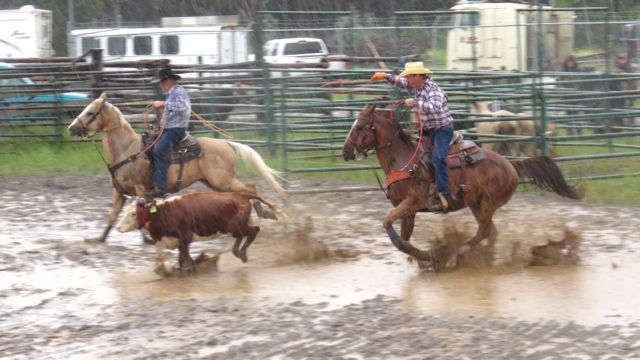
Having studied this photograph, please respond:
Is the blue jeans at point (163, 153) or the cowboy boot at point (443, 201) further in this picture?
the blue jeans at point (163, 153)

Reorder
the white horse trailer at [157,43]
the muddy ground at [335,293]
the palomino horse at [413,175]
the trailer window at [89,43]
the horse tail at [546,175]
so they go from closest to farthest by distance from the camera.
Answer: the muddy ground at [335,293] < the palomino horse at [413,175] < the horse tail at [546,175] < the white horse trailer at [157,43] < the trailer window at [89,43]

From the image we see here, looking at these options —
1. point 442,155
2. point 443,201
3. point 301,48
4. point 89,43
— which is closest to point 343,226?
point 443,201

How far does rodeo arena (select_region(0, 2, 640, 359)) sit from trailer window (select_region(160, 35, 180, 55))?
34.0 ft

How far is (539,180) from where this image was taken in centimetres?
1014

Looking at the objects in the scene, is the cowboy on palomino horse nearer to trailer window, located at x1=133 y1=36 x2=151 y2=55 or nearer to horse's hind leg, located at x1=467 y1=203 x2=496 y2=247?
horse's hind leg, located at x1=467 y1=203 x2=496 y2=247

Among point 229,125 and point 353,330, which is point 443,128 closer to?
point 353,330

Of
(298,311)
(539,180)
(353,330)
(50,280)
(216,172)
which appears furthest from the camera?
(216,172)

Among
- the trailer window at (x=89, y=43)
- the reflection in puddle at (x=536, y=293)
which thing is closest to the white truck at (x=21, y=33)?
the trailer window at (x=89, y=43)

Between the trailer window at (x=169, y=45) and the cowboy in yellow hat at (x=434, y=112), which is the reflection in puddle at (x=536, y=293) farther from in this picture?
the trailer window at (x=169, y=45)

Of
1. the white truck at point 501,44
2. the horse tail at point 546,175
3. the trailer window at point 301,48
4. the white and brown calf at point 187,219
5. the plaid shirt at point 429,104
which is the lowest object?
the white and brown calf at point 187,219

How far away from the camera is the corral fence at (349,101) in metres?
14.0

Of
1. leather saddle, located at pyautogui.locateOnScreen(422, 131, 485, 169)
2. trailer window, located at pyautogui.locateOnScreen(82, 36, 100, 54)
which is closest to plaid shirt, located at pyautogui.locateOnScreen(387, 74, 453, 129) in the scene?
leather saddle, located at pyautogui.locateOnScreen(422, 131, 485, 169)

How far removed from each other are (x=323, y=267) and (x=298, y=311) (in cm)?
195

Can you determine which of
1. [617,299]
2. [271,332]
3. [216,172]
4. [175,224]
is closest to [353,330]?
[271,332]
